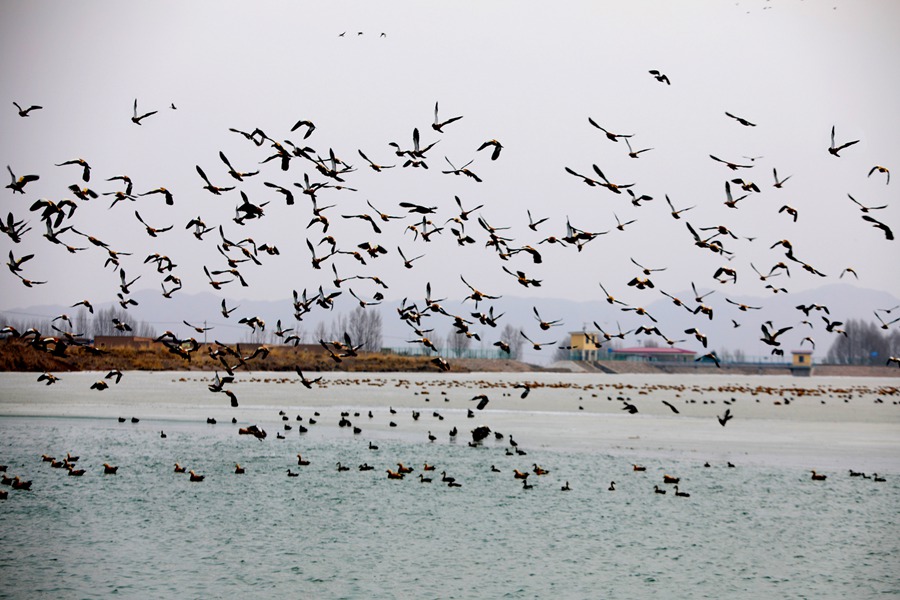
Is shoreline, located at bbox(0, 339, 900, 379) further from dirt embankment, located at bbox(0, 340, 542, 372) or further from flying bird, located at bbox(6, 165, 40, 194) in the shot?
flying bird, located at bbox(6, 165, 40, 194)

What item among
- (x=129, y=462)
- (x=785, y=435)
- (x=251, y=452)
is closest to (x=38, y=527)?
(x=129, y=462)

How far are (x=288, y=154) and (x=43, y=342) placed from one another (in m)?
7.28

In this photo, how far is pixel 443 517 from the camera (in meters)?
17.8

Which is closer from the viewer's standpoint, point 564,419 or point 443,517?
point 443,517

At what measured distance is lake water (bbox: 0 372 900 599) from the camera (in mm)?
13445

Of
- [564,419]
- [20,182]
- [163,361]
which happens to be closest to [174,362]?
[163,361]

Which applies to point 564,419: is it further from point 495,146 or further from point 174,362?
point 174,362

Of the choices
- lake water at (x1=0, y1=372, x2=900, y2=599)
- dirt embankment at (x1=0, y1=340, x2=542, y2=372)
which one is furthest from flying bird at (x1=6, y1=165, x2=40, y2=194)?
dirt embankment at (x1=0, y1=340, x2=542, y2=372)

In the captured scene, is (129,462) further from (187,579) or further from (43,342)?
(187,579)

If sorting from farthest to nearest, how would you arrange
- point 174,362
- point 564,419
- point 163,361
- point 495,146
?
point 174,362 < point 163,361 < point 564,419 < point 495,146

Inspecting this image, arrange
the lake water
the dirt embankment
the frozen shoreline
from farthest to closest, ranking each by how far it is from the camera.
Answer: the dirt embankment < the frozen shoreline < the lake water

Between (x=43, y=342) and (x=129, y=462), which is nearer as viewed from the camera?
(x=43, y=342)

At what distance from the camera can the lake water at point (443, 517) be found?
13445mm

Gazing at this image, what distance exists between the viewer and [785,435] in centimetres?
3469
